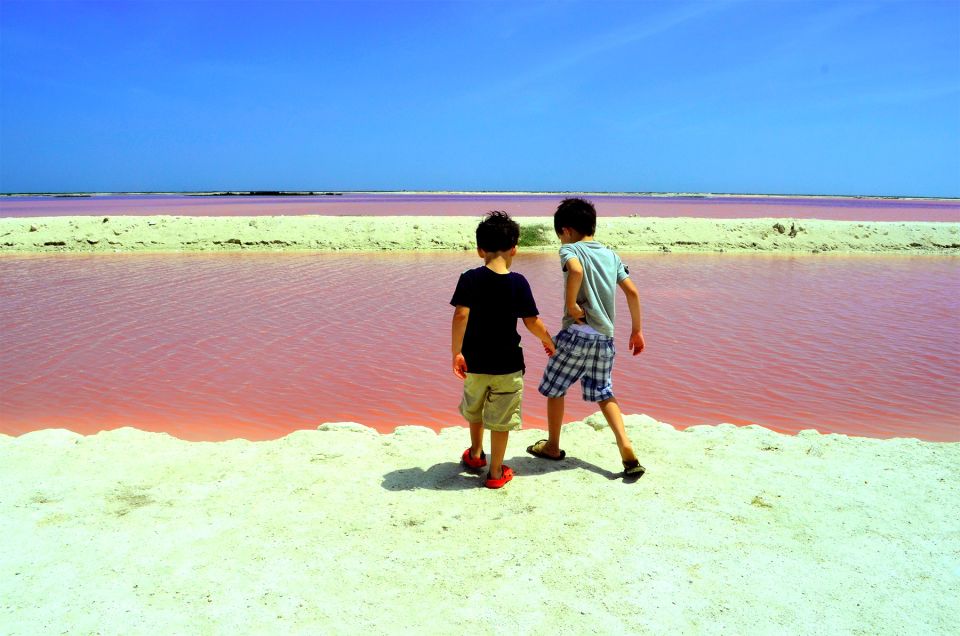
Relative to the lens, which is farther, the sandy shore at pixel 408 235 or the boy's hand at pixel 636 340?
the sandy shore at pixel 408 235

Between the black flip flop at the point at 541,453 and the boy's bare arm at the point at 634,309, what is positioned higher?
the boy's bare arm at the point at 634,309

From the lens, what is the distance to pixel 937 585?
2.60 metres

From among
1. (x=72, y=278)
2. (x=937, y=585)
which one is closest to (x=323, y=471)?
(x=937, y=585)

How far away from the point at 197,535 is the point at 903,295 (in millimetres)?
10945

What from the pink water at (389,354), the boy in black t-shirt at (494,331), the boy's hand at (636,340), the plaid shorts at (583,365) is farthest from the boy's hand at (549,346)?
the pink water at (389,354)

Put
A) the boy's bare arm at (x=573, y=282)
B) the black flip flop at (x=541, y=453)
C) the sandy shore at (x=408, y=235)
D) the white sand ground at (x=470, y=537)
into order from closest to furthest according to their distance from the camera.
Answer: the white sand ground at (x=470, y=537) → the boy's bare arm at (x=573, y=282) → the black flip flop at (x=541, y=453) → the sandy shore at (x=408, y=235)

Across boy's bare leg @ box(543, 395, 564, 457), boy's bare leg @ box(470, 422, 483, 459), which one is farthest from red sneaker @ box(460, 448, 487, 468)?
boy's bare leg @ box(543, 395, 564, 457)

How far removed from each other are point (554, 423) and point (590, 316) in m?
0.73

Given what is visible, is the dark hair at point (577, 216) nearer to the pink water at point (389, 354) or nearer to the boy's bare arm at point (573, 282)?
the boy's bare arm at point (573, 282)

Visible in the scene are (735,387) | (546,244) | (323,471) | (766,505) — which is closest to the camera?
(766,505)

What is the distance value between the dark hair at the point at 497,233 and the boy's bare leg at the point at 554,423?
100 cm

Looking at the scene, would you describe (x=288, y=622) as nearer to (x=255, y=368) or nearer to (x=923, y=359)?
(x=255, y=368)

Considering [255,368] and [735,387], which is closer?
[735,387]

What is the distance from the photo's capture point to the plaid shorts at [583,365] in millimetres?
3551
